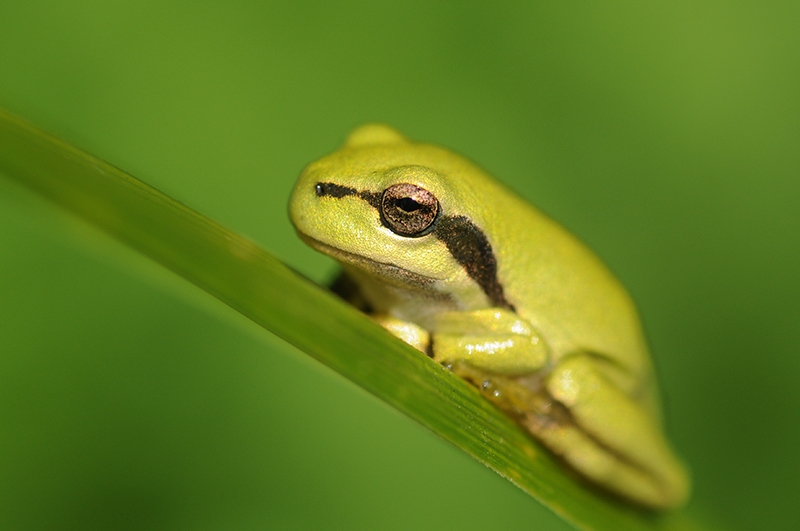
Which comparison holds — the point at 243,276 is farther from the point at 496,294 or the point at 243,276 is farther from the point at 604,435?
the point at 604,435


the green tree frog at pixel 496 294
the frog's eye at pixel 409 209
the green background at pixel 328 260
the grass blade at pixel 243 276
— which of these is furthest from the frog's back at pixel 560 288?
the grass blade at pixel 243 276

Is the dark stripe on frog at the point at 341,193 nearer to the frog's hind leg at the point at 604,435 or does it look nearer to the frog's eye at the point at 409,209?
the frog's eye at the point at 409,209

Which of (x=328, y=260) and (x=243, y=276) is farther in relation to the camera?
(x=328, y=260)

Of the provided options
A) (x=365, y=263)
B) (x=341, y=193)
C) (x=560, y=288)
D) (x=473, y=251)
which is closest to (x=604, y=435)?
(x=560, y=288)

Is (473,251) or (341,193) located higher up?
(473,251)

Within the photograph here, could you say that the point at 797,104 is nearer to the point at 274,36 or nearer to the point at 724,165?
the point at 724,165

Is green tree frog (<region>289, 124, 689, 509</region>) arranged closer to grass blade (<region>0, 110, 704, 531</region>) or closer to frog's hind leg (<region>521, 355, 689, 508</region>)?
frog's hind leg (<region>521, 355, 689, 508</region>)

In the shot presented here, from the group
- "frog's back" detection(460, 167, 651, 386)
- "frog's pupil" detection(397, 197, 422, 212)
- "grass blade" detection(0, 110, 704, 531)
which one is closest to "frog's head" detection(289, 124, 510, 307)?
"frog's pupil" detection(397, 197, 422, 212)
